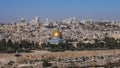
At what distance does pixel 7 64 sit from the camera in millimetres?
36844

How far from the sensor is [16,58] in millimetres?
41188

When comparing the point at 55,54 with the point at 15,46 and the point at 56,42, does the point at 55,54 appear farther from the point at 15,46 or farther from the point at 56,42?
the point at 56,42

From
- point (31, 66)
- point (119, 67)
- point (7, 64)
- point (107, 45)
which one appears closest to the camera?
point (119, 67)

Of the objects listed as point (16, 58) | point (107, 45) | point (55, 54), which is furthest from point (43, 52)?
point (107, 45)

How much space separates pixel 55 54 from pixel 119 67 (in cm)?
1427

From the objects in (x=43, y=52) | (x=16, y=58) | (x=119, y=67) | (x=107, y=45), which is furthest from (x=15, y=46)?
(x=119, y=67)

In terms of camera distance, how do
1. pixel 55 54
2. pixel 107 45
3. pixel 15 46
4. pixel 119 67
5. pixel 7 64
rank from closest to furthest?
pixel 119 67
pixel 7 64
pixel 55 54
pixel 15 46
pixel 107 45

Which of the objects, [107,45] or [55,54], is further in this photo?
[107,45]

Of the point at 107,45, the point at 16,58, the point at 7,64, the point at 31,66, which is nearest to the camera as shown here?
the point at 31,66

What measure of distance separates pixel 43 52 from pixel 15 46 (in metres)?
6.45

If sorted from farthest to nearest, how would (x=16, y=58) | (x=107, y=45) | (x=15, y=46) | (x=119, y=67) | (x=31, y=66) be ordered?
(x=107, y=45) < (x=15, y=46) < (x=16, y=58) < (x=31, y=66) < (x=119, y=67)

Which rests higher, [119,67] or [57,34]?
[57,34]

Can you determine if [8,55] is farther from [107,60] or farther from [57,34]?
[57,34]

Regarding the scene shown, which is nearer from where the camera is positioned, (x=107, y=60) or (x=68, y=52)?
(x=107, y=60)
